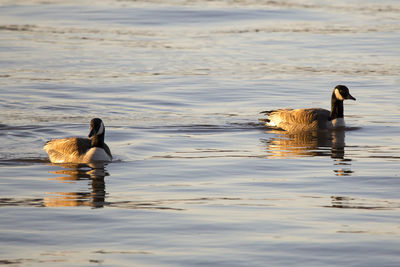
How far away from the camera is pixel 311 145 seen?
61.6ft

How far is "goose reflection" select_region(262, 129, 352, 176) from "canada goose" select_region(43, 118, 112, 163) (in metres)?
3.46

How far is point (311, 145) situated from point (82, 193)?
7000 millimetres

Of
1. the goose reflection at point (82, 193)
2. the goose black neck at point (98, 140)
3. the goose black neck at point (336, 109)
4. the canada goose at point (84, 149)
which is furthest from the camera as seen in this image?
the goose black neck at point (336, 109)

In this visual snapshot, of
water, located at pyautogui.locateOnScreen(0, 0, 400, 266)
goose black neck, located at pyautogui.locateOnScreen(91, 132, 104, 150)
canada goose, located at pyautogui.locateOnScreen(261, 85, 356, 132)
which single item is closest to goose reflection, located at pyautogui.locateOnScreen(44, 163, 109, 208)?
water, located at pyautogui.locateOnScreen(0, 0, 400, 266)

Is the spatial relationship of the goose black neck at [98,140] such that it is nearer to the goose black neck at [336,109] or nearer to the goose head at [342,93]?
the goose black neck at [336,109]

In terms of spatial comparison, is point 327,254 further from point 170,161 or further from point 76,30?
point 76,30

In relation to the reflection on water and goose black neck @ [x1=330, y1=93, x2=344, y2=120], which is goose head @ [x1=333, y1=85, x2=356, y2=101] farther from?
the reflection on water

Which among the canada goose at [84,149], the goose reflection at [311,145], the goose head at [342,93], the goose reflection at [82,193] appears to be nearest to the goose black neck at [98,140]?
the canada goose at [84,149]

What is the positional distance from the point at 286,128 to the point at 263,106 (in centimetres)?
252

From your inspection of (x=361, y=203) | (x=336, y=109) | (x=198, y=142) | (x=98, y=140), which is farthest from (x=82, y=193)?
(x=336, y=109)

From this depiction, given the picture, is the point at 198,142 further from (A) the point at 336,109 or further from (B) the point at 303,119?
(A) the point at 336,109

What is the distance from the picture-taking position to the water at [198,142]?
34.6 ft

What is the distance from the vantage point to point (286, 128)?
20.8 m

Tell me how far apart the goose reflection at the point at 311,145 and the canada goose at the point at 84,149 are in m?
3.46
